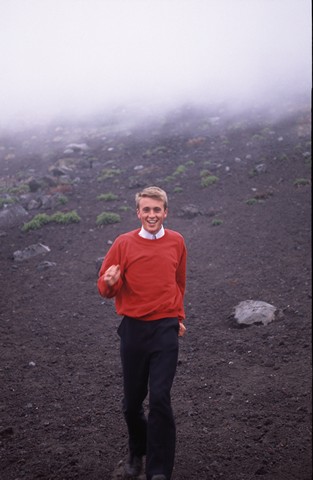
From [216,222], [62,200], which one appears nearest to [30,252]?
[62,200]

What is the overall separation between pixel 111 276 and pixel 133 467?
186 cm

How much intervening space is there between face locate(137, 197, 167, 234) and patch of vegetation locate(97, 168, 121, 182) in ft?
48.1

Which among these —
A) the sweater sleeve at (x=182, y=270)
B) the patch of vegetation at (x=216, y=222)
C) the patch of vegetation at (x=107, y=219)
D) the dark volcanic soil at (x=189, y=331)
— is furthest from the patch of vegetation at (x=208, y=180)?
the sweater sleeve at (x=182, y=270)

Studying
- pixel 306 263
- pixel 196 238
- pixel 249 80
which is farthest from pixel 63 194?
pixel 249 80

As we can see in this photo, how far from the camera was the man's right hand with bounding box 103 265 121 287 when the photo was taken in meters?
3.14

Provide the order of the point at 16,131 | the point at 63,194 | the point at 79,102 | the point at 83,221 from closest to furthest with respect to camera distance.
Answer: the point at 83,221, the point at 63,194, the point at 16,131, the point at 79,102

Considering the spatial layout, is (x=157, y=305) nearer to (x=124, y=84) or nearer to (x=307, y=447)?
(x=307, y=447)

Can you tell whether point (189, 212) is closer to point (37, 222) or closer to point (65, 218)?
point (65, 218)

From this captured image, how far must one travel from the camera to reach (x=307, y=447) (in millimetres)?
3990

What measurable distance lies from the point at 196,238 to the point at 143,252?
8.29 meters

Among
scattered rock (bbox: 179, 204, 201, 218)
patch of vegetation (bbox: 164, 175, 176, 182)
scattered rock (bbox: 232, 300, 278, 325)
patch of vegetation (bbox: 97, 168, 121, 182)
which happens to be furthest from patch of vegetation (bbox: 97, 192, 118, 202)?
scattered rock (bbox: 232, 300, 278, 325)

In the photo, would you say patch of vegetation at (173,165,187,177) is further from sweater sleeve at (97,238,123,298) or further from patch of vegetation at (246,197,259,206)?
sweater sleeve at (97,238,123,298)

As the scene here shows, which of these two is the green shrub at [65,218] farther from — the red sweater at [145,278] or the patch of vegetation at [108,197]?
the red sweater at [145,278]

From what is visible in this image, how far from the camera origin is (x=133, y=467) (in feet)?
12.0
